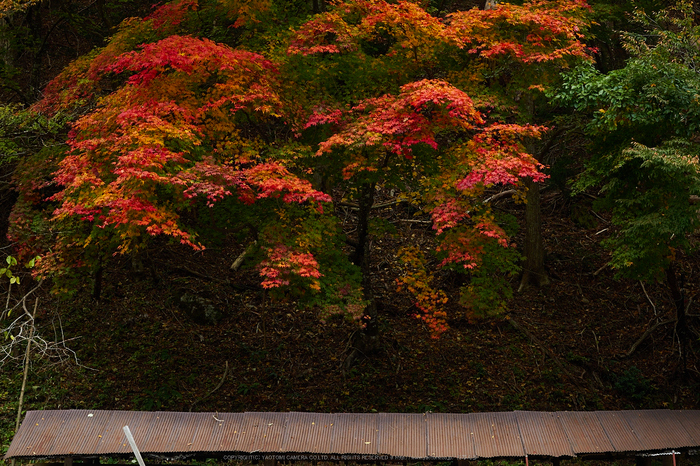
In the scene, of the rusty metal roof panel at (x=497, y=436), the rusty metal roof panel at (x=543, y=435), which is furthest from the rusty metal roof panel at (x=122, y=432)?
the rusty metal roof panel at (x=543, y=435)

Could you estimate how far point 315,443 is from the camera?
7.98m

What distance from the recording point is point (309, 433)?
8.17 m

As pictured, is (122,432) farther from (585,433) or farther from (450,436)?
(585,433)

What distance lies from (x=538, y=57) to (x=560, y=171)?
308 inches

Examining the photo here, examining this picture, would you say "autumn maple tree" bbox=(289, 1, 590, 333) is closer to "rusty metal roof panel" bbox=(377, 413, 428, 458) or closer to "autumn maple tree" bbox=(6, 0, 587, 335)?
"autumn maple tree" bbox=(6, 0, 587, 335)

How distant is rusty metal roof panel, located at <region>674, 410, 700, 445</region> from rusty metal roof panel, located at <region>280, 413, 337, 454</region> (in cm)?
495

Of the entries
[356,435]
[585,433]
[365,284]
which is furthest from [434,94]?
[585,433]

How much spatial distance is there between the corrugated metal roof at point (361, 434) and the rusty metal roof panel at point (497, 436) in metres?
0.01

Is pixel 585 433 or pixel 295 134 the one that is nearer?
pixel 585 433

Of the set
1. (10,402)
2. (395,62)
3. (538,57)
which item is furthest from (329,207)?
(10,402)

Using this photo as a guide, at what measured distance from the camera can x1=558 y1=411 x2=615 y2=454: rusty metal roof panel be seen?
7.94m

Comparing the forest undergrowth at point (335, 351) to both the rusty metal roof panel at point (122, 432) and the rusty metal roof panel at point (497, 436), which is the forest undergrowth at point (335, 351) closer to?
the rusty metal roof panel at point (122, 432)

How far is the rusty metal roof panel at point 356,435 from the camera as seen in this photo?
789 centimetres

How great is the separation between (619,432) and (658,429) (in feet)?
1.91
